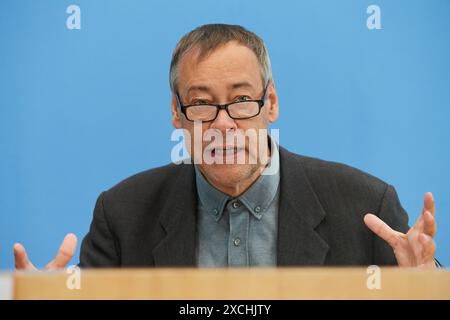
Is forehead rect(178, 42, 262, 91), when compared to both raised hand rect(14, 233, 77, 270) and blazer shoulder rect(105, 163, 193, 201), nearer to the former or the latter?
blazer shoulder rect(105, 163, 193, 201)

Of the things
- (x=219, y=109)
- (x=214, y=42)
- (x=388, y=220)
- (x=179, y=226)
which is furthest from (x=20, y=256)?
(x=388, y=220)

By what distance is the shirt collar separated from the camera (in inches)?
51.6

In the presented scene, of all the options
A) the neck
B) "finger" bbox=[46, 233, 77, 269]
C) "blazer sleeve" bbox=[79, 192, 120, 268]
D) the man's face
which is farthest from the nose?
"finger" bbox=[46, 233, 77, 269]

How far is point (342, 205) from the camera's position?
135 cm

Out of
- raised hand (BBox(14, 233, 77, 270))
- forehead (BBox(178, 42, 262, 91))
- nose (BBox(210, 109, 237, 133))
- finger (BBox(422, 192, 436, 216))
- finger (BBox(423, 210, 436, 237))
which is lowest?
raised hand (BBox(14, 233, 77, 270))

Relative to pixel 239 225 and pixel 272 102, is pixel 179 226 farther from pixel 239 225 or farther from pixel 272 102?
pixel 272 102

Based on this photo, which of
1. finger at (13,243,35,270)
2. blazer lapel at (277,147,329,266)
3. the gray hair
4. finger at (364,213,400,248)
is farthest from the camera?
the gray hair

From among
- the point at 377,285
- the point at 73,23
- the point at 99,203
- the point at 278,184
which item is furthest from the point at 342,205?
the point at 73,23

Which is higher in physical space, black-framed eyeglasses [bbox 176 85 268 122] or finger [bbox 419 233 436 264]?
black-framed eyeglasses [bbox 176 85 268 122]

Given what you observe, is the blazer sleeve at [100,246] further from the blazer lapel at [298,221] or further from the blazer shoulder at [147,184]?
the blazer lapel at [298,221]

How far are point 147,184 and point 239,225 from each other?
0.31 m

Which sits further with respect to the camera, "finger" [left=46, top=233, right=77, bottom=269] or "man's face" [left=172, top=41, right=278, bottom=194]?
"man's face" [left=172, top=41, right=278, bottom=194]

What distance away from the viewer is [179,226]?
1.32 meters
